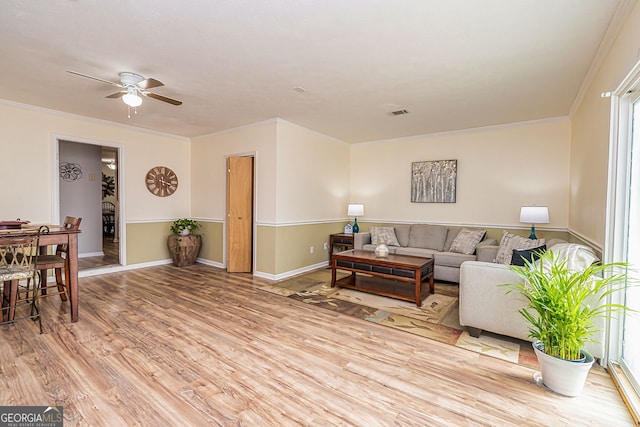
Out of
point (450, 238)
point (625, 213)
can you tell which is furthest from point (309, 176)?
point (625, 213)

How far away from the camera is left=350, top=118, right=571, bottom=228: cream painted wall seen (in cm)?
452

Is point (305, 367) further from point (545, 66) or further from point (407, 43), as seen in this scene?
point (545, 66)

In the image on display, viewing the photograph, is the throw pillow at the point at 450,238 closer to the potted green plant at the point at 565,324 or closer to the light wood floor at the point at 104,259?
the potted green plant at the point at 565,324

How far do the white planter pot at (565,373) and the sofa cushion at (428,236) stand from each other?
10.5 feet

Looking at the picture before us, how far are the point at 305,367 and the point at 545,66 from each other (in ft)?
11.4

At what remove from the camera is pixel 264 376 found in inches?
82.0

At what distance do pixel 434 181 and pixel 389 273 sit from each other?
8.22ft

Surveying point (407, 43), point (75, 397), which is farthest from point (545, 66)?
point (75, 397)

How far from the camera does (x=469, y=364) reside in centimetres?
227

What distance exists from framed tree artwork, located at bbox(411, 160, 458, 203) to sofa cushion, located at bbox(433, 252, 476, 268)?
1.16 meters

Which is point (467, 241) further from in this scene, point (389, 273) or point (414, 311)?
point (414, 311)

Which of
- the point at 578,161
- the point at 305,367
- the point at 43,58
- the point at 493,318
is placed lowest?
the point at 305,367

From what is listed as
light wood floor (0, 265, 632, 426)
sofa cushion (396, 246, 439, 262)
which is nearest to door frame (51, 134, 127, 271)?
light wood floor (0, 265, 632, 426)

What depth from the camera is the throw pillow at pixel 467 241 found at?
4672 millimetres
